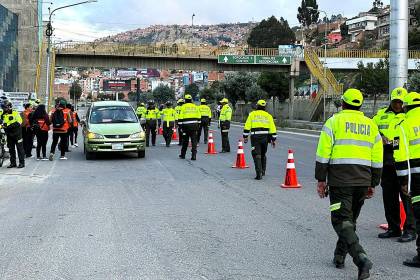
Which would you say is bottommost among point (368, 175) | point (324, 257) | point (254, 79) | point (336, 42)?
point (324, 257)

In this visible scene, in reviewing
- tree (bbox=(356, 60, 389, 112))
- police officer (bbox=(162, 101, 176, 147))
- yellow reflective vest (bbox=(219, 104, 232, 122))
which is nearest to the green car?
yellow reflective vest (bbox=(219, 104, 232, 122))

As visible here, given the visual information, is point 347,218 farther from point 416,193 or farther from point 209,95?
point 209,95

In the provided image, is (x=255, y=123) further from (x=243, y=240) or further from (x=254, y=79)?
(x=254, y=79)

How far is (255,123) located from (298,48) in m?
50.0

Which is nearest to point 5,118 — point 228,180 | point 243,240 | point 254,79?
point 228,180

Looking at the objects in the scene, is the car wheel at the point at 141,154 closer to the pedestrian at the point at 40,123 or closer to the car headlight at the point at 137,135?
the car headlight at the point at 137,135

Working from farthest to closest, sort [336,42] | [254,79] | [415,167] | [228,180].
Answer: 1. [336,42]
2. [254,79]
3. [228,180]
4. [415,167]

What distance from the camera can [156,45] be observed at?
5806cm

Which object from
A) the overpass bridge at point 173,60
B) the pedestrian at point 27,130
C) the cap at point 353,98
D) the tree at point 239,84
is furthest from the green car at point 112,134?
the tree at point 239,84

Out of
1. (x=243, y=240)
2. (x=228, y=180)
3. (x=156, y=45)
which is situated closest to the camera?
(x=243, y=240)

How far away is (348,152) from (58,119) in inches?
542

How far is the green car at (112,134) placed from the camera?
1748 centimetres

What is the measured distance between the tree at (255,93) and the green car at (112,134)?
5830 cm

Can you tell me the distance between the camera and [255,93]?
A: 76.8 m
